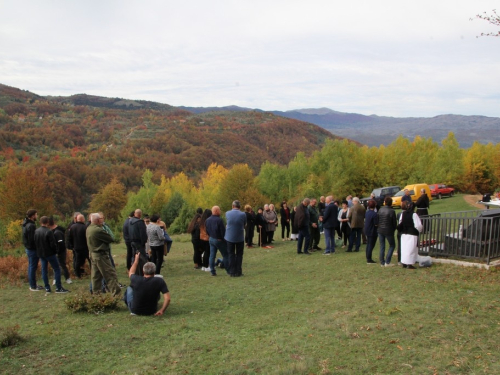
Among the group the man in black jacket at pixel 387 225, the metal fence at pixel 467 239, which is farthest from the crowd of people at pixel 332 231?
the metal fence at pixel 467 239

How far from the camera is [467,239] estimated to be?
33.2 ft

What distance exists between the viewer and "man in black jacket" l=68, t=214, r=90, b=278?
35.3ft

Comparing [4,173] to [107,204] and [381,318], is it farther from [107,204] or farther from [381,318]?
[381,318]

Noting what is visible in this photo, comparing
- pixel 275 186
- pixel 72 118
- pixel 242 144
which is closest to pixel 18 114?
pixel 72 118

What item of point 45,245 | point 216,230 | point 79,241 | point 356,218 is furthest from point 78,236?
point 356,218

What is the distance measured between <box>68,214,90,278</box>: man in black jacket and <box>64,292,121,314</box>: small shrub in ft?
9.80

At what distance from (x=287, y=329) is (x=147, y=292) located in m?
2.46

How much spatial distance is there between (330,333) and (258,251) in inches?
377

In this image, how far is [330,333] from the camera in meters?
6.24

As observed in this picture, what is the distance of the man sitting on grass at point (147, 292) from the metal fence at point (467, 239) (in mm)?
6938

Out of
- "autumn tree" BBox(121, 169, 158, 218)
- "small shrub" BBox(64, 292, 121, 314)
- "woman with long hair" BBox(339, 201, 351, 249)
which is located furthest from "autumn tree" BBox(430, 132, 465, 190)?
"small shrub" BBox(64, 292, 121, 314)

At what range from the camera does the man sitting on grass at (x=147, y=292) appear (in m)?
7.31

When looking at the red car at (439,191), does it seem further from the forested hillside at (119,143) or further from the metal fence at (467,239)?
the forested hillside at (119,143)

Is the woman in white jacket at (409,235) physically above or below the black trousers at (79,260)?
above
